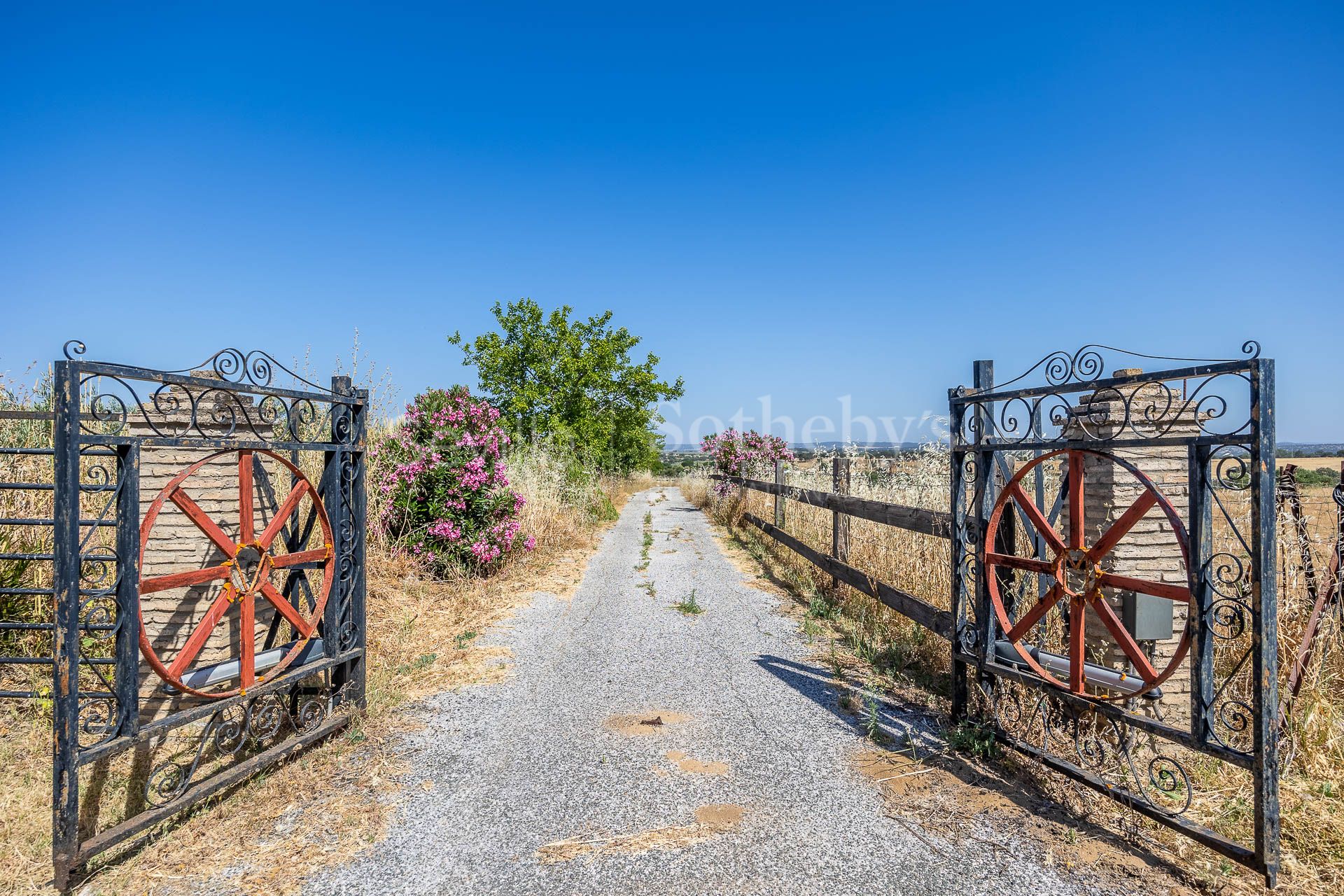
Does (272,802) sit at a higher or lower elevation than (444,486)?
lower

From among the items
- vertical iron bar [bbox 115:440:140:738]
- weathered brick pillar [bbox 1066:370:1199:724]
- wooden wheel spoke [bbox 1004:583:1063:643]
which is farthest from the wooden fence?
vertical iron bar [bbox 115:440:140:738]

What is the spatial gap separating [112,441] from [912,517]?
5342 mm

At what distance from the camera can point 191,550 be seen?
3.77 meters

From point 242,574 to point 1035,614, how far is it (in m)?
4.41

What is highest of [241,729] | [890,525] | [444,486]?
[444,486]

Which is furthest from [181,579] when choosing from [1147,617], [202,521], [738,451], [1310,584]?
[738,451]

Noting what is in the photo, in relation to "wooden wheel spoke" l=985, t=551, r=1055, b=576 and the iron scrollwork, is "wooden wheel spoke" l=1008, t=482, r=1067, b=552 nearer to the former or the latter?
"wooden wheel spoke" l=985, t=551, r=1055, b=576

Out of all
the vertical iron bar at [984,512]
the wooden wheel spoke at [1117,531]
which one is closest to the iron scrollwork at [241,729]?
the vertical iron bar at [984,512]

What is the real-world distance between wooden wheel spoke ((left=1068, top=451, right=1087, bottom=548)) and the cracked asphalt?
151cm

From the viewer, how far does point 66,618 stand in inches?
99.4

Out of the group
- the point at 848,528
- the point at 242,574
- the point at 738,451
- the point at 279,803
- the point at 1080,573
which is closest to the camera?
the point at 279,803

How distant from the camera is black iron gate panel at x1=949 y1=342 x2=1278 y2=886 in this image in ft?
8.29

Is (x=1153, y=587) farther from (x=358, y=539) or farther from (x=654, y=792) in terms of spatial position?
(x=358, y=539)

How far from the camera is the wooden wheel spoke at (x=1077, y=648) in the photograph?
10.4 feet
